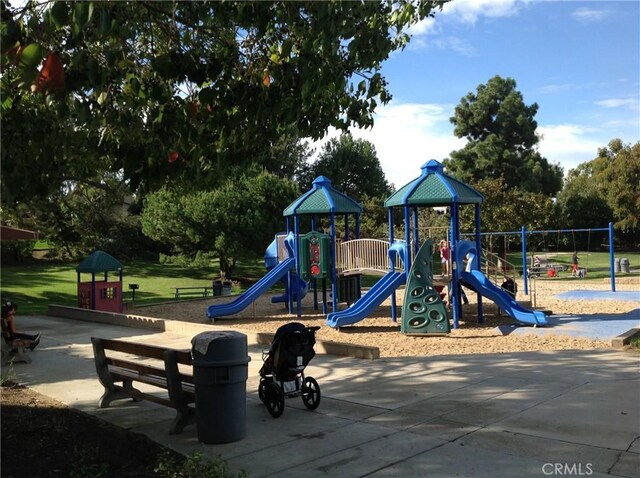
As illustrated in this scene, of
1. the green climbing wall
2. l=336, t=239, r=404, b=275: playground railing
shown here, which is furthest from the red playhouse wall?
the green climbing wall

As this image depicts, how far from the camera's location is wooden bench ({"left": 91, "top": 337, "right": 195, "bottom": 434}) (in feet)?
18.9

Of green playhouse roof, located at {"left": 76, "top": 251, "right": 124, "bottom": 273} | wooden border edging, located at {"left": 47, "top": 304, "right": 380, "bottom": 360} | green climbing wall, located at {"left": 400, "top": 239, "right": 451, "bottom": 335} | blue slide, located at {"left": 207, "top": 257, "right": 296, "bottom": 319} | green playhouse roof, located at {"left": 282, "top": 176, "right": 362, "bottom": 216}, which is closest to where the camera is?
wooden border edging, located at {"left": 47, "top": 304, "right": 380, "bottom": 360}

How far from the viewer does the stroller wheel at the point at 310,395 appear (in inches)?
258

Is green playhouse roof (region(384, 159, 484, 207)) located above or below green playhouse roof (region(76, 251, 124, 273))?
above

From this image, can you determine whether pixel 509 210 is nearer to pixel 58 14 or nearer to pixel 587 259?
pixel 587 259

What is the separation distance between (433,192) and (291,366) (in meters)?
9.92

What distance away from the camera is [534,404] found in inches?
252

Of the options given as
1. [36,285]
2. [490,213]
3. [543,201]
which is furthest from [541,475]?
[543,201]

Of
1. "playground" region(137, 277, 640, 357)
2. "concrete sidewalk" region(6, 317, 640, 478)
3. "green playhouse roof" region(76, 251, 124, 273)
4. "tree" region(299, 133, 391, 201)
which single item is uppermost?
"tree" region(299, 133, 391, 201)

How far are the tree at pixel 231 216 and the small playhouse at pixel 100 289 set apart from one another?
9.32 metres

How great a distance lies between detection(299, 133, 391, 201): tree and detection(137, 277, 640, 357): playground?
27870 millimetres

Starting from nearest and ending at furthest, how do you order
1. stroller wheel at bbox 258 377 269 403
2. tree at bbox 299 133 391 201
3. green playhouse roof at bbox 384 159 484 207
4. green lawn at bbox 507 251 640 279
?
1. stroller wheel at bbox 258 377 269 403
2. green playhouse roof at bbox 384 159 484 207
3. green lawn at bbox 507 251 640 279
4. tree at bbox 299 133 391 201

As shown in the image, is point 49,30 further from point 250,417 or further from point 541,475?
point 541,475

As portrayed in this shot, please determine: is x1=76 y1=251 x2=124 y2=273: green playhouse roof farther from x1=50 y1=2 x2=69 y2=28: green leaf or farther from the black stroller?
x1=50 y1=2 x2=69 y2=28: green leaf
